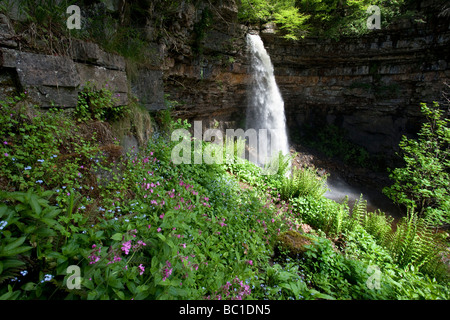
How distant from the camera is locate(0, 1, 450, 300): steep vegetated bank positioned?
149cm

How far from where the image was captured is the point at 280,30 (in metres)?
10.1

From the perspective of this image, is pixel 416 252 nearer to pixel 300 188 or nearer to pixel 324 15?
pixel 300 188

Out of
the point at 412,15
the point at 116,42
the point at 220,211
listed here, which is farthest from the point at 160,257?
the point at 412,15

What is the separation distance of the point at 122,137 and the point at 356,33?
40.8ft

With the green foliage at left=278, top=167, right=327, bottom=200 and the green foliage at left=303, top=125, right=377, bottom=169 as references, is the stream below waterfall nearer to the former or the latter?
the green foliage at left=303, top=125, right=377, bottom=169

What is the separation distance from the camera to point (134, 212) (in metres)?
2.28

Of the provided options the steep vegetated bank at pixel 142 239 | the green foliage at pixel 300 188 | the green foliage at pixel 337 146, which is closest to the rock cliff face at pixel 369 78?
the green foliage at pixel 337 146

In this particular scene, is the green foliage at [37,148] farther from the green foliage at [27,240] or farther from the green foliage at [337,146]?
the green foliage at [337,146]

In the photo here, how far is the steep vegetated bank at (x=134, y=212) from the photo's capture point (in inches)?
58.6

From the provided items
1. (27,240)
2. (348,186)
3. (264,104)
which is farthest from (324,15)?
(27,240)

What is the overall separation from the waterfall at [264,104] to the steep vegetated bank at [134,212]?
512 centimetres

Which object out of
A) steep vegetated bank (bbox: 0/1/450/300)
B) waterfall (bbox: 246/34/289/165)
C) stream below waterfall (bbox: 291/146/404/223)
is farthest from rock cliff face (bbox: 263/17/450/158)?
steep vegetated bank (bbox: 0/1/450/300)

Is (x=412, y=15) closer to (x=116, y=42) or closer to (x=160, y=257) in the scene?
(x=116, y=42)

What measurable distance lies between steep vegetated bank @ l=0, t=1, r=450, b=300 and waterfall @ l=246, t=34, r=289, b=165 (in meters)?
5.12
